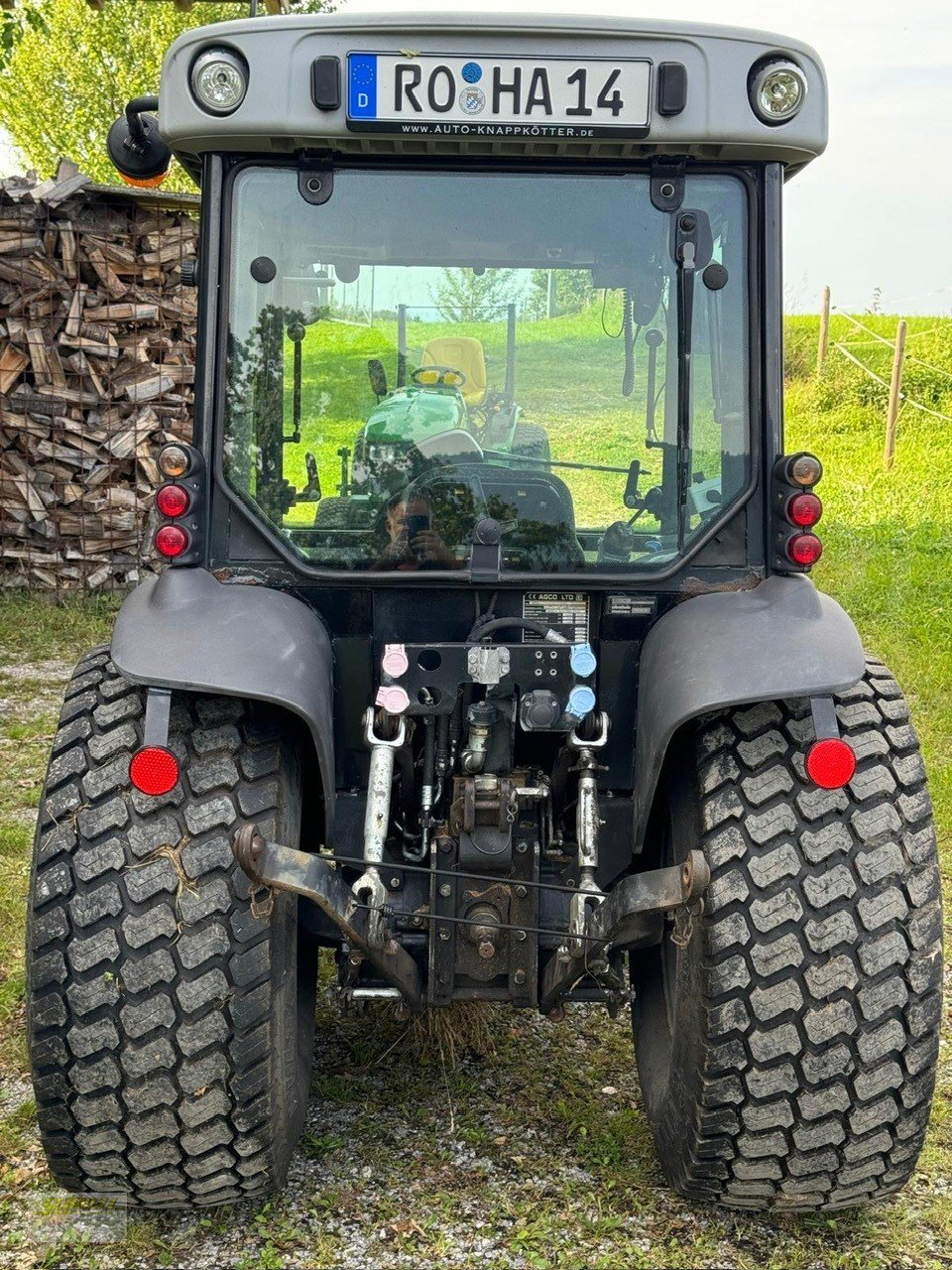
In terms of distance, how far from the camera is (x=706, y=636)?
2.96 meters

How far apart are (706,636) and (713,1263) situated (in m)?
1.31

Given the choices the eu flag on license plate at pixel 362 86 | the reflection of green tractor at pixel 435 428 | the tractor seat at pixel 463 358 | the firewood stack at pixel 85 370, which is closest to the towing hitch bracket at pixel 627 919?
the reflection of green tractor at pixel 435 428

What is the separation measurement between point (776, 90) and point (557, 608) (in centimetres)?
119

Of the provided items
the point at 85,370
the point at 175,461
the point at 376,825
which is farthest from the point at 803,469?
the point at 85,370

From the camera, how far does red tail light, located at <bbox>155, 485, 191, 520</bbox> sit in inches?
121

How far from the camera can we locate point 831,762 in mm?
2836

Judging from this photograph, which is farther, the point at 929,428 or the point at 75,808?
the point at 929,428

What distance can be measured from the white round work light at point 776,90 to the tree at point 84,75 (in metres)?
26.9

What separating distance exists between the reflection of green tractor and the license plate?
0.41m

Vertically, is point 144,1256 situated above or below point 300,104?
below

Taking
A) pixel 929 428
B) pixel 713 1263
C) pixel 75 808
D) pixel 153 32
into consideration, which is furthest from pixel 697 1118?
pixel 153 32

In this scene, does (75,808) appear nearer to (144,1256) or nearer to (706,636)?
(144,1256)

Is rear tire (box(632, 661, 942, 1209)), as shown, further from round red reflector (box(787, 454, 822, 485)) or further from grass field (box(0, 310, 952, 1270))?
round red reflector (box(787, 454, 822, 485))

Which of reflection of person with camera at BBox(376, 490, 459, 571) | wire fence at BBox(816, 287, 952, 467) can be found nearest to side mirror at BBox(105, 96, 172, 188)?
reflection of person with camera at BBox(376, 490, 459, 571)
